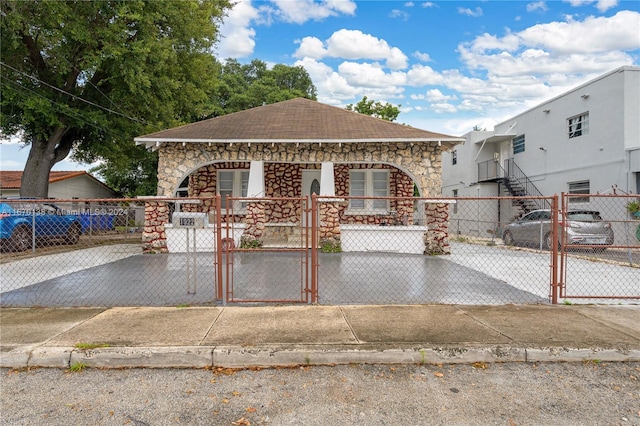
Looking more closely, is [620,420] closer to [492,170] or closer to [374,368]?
[374,368]

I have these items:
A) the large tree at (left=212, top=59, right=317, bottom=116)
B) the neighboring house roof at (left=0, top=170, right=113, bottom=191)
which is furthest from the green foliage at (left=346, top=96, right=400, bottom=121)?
the neighboring house roof at (left=0, top=170, right=113, bottom=191)

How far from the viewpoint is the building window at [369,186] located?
15141mm

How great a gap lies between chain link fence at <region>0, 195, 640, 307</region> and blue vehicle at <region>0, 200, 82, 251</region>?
0.15ft

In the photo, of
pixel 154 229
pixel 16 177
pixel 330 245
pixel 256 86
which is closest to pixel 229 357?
pixel 330 245

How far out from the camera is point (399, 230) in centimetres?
1246

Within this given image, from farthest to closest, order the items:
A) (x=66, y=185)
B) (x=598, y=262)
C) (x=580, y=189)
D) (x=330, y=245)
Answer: (x=66, y=185), (x=580, y=189), (x=330, y=245), (x=598, y=262)

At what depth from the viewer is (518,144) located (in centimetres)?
2141

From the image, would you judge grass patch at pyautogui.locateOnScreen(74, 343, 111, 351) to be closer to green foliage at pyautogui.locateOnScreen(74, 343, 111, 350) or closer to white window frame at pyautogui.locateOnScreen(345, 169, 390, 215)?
green foliage at pyautogui.locateOnScreen(74, 343, 111, 350)

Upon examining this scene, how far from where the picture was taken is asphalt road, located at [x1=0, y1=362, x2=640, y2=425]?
3.06 meters

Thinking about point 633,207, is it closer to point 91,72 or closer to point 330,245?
point 330,245

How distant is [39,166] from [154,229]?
802 cm

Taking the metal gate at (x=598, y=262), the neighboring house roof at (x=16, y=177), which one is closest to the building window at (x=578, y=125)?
the metal gate at (x=598, y=262)

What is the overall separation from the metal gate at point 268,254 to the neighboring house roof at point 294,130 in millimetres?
2345

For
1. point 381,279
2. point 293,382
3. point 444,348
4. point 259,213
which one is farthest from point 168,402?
point 259,213
